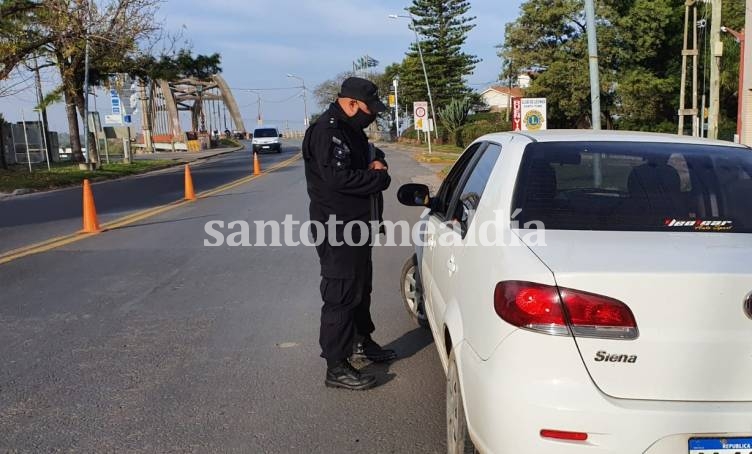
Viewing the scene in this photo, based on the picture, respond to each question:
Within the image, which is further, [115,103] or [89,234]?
[115,103]

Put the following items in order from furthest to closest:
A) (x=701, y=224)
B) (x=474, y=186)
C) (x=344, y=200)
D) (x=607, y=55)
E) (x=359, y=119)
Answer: (x=607, y=55)
(x=359, y=119)
(x=344, y=200)
(x=474, y=186)
(x=701, y=224)

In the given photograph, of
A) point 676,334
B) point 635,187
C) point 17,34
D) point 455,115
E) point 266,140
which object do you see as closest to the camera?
point 676,334

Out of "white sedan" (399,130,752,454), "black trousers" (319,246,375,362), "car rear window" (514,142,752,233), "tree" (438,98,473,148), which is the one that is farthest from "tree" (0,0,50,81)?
"tree" (438,98,473,148)

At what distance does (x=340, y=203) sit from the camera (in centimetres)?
392

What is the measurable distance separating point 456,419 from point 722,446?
43.2 inches

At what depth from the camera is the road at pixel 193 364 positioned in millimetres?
3529

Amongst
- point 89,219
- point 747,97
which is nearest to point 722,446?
point 89,219

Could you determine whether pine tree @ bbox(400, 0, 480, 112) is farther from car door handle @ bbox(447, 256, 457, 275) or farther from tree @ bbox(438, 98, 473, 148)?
car door handle @ bbox(447, 256, 457, 275)

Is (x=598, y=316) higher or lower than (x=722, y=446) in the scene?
higher

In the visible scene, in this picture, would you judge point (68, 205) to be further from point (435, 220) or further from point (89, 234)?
point (435, 220)

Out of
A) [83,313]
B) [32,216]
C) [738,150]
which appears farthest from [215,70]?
[738,150]

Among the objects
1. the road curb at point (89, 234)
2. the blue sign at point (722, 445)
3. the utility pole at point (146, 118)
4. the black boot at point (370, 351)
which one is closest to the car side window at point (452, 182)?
the black boot at point (370, 351)

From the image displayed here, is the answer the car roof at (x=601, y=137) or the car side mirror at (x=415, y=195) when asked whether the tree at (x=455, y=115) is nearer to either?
the car side mirror at (x=415, y=195)

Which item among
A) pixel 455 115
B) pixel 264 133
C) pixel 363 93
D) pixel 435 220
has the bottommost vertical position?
pixel 435 220
